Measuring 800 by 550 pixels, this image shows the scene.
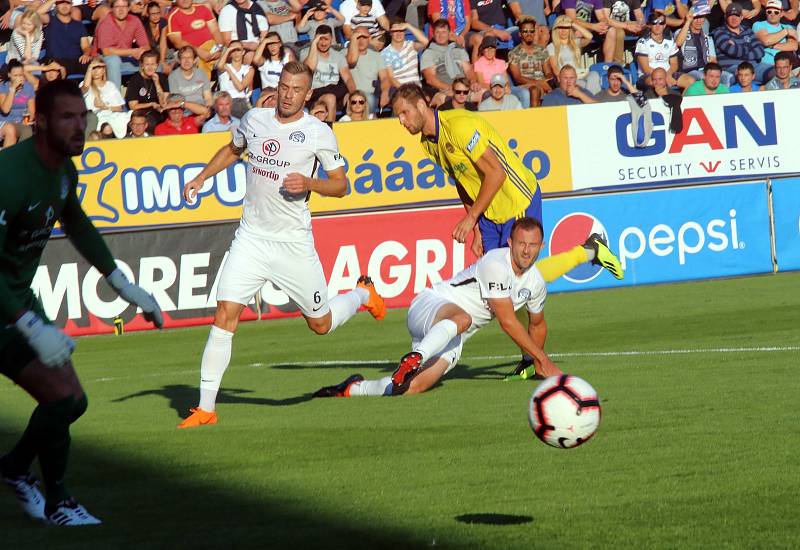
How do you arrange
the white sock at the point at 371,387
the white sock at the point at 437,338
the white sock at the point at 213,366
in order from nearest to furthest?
the white sock at the point at 213,366 < the white sock at the point at 437,338 < the white sock at the point at 371,387

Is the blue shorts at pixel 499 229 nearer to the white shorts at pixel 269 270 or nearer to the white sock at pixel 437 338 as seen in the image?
the white sock at pixel 437 338

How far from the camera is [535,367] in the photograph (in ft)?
38.8

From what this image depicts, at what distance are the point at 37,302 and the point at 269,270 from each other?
12.4 ft

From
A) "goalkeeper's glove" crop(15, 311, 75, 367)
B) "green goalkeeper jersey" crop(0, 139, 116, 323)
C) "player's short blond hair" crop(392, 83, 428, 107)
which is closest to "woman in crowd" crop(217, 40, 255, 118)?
"player's short blond hair" crop(392, 83, 428, 107)

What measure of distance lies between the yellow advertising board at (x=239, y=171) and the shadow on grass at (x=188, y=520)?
1226 cm

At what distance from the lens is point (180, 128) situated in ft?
71.3

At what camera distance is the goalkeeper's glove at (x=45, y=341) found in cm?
599

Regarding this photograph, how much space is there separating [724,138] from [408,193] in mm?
5552

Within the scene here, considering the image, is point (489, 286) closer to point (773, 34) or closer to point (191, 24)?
point (191, 24)

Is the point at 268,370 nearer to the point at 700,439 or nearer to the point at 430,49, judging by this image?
the point at 700,439

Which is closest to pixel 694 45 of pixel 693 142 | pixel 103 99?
pixel 693 142

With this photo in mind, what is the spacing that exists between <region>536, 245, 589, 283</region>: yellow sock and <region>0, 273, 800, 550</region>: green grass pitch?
847 millimetres

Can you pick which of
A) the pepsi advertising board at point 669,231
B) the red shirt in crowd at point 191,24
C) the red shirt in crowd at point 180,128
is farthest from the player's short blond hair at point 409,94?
the red shirt in crowd at point 191,24

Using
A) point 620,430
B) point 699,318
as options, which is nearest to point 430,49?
point 699,318
